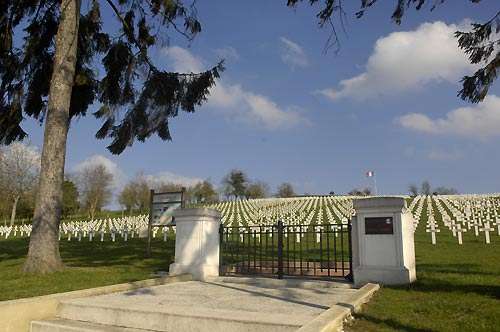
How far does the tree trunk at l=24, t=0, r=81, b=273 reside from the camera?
33.2 ft

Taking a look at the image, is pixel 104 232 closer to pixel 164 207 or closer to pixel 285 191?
pixel 164 207

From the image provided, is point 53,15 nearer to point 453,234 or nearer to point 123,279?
point 123,279

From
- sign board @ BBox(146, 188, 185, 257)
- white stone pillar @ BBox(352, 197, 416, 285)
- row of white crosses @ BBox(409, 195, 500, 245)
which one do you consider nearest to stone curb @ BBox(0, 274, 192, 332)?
white stone pillar @ BBox(352, 197, 416, 285)

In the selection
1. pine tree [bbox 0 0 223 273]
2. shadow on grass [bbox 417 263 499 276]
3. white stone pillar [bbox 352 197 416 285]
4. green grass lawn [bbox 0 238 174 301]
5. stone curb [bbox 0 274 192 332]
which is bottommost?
stone curb [bbox 0 274 192 332]

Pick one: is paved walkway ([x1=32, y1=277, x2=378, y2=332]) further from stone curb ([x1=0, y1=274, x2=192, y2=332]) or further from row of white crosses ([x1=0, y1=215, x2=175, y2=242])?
row of white crosses ([x1=0, y1=215, x2=175, y2=242])

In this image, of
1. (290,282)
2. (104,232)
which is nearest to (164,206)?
(290,282)

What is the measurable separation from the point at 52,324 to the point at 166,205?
7.55m

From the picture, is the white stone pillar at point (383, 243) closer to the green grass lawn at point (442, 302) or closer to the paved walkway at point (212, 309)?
the green grass lawn at point (442, 302)

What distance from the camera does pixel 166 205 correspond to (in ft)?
44.7

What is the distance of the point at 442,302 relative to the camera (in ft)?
20.3

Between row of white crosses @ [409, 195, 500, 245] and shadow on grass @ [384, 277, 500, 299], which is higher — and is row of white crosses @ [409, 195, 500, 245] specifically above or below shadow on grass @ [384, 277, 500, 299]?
above

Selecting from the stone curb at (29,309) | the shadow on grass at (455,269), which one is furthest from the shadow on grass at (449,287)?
the stone curb at (29,309)

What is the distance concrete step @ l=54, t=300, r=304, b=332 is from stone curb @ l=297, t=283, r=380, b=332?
0.27 meters

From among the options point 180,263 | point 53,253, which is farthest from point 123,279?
point 53,253
